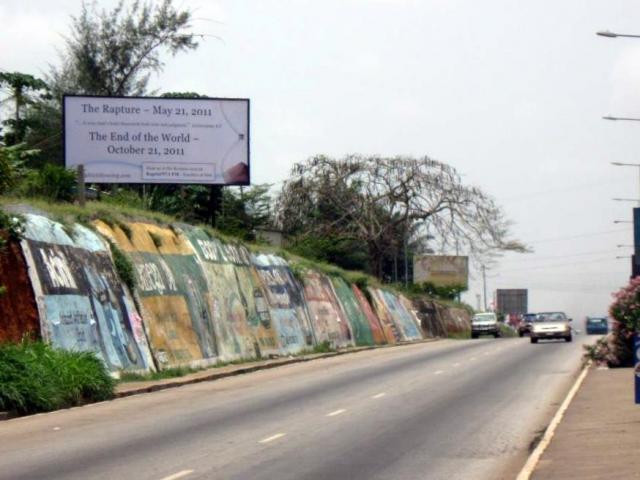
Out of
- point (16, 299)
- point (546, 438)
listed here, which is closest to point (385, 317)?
point (16, 299)

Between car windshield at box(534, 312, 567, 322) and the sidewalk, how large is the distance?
3731 cm

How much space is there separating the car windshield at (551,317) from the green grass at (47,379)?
3867 centimetres

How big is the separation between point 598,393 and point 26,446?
38.7ft

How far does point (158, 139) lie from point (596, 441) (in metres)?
29.7

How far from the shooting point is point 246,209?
245 feet

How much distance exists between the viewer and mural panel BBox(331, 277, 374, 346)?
62969mm

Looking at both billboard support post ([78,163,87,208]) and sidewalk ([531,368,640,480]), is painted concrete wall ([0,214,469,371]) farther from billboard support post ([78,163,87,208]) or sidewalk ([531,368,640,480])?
sidewalk ([531,368,640,480])

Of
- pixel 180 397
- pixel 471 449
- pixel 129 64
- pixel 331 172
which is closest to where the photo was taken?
pixel 471 449

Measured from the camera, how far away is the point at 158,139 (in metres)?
43.1

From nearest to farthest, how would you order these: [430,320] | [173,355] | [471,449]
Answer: [471,449]
[173,355]
[430,320]

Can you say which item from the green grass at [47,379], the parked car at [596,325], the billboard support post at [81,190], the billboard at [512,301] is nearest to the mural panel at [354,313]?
the billboard support post at [81,190]

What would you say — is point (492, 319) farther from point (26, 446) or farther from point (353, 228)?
point (26, 446)

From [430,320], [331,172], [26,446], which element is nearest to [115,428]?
[26,446]

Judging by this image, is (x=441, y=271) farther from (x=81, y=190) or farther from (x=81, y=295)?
(x=81, y=295)
